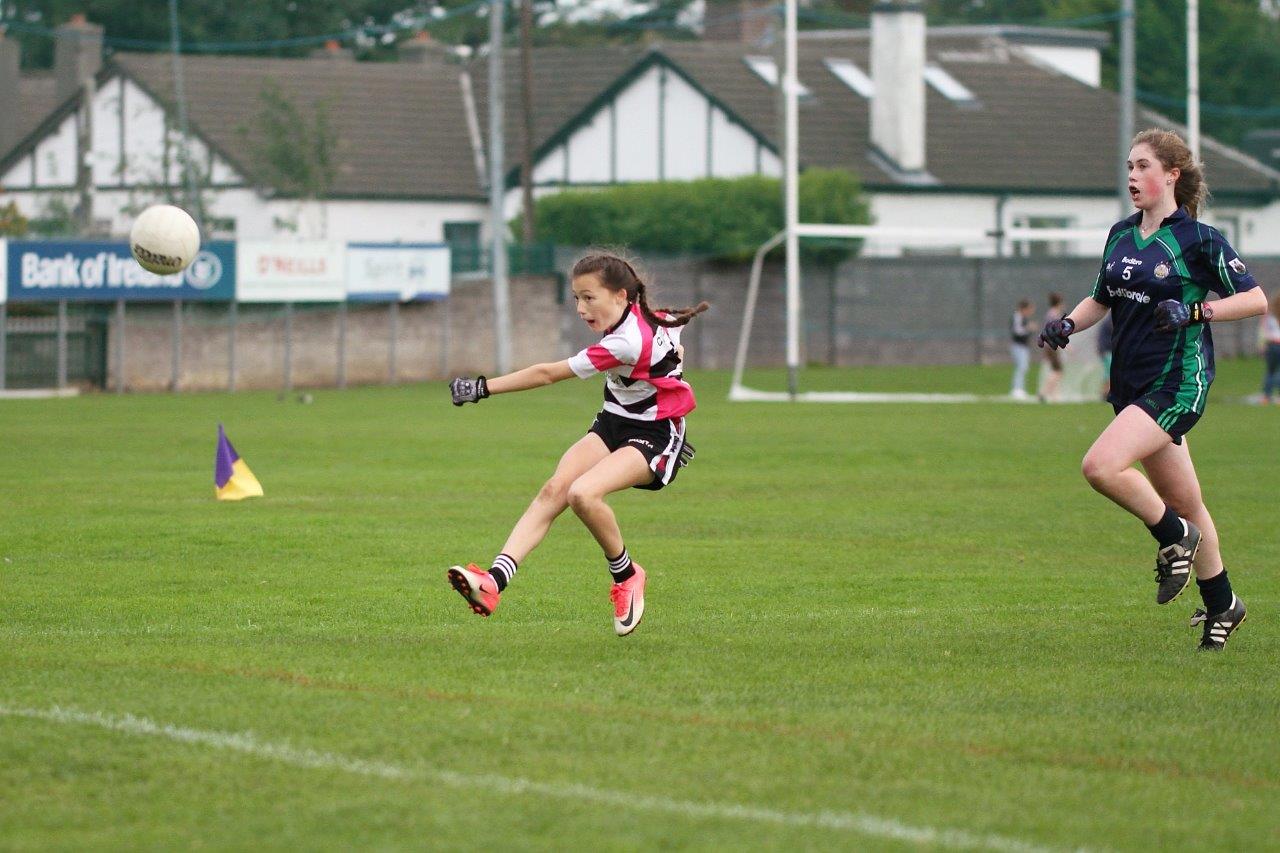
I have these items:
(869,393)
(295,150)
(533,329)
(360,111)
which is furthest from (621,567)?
(360,111)

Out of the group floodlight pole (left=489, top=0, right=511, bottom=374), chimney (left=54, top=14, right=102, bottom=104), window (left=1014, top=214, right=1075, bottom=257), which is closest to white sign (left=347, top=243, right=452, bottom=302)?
floodlight pole (left=489, top=0, right=511, bottom=374)

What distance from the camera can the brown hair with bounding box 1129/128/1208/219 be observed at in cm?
910

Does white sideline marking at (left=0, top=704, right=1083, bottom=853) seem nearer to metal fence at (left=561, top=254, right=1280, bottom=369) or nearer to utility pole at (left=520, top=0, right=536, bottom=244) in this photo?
metal fence at (left=561, top=254, right=1280, bottom=369)

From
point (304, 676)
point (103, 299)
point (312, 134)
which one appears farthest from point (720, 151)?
point (304, 676)

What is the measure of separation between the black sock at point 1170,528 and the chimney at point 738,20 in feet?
184

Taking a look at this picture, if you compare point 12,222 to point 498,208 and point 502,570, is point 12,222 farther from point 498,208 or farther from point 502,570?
point 502,570

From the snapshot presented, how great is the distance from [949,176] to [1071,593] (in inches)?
1717

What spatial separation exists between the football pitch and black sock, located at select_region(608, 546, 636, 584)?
0.96 feet

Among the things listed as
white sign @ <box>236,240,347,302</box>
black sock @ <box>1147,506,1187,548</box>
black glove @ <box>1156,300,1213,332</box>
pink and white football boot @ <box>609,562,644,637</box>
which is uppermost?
white sign @ <box>236,240,347,302</box>

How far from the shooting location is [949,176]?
53.7 meters

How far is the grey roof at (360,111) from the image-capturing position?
5394 cm

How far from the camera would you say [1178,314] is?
867cm

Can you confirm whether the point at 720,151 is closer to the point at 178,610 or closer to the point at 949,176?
the point at 949,176

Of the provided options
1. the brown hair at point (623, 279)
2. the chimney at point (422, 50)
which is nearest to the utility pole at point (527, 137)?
the chimney at point (422, 50)
